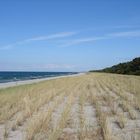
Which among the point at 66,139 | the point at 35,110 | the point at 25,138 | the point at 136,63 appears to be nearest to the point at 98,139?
the point at 66,139

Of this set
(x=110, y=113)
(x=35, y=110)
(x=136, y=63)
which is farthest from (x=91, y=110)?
(x=136, y=63)

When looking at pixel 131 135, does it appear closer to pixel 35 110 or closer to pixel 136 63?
pixel 35 110

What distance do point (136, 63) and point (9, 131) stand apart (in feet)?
250

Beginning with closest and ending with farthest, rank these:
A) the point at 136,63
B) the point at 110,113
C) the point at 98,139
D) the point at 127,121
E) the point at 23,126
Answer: the point at 98,139 → the point at 23,126 → the point at 127,121 → the point at 110,113 → the point at 136,63

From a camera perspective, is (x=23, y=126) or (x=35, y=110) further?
(x=35, y=110)

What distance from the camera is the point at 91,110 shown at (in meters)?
14.9

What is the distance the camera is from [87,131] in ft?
32.3

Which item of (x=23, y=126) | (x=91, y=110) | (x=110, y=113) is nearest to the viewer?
(x=23, y=126)

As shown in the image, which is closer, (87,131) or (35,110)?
(87,131)

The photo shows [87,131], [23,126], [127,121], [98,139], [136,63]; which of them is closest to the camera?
[98,139]

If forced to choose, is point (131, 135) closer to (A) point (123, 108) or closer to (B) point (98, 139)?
(B) point (98, 139)

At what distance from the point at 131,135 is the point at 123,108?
236 inches

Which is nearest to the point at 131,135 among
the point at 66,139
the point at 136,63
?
the point at 66,139

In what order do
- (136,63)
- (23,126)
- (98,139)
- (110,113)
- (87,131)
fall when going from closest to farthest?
1. (98,139)
2. (87,131)
3. (23,126)
4. (110,113)
5. (136,63)
